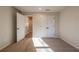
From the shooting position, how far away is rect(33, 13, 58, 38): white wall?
9562mm

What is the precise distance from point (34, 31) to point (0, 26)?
15.7 feet

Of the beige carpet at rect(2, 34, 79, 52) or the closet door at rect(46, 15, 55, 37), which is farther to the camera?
the closet door at rect(46, 15, 55, 37)

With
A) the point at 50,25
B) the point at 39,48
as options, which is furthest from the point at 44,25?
the point at 39,48

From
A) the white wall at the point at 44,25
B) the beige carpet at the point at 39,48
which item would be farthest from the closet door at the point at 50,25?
the beige carpet at the point at 39,48

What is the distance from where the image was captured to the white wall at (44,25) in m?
9.56

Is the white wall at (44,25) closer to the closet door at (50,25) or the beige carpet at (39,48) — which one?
the closet door at (50,25)

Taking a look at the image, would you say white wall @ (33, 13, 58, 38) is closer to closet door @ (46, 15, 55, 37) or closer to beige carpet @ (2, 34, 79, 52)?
closet door @ (46, 15, 55, 37)

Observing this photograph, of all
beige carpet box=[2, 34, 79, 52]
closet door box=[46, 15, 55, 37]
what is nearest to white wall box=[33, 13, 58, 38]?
closet door box=[46, 15, 55, 37]

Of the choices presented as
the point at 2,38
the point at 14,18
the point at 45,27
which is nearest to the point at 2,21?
the point at 2,38

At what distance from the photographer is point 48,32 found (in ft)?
31.8

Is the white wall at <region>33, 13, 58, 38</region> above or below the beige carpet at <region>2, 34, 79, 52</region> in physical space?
above

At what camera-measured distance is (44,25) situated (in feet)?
31.6

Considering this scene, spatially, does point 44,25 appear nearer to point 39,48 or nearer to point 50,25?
point 50,25
